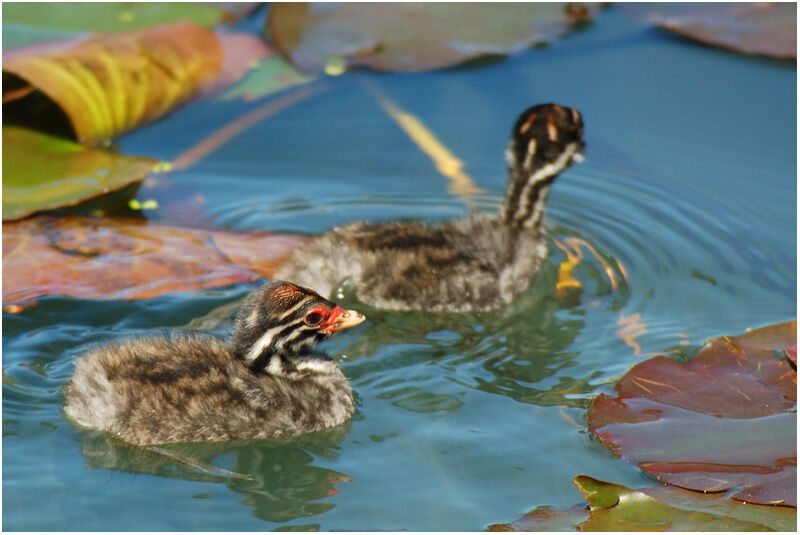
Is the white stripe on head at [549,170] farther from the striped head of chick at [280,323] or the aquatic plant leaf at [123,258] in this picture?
the striped head of chick at [280,323]

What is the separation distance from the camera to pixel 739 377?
562cm

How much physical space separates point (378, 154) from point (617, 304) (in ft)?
8.13

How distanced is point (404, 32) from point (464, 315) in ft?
10.8

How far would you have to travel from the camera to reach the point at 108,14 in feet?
32.0

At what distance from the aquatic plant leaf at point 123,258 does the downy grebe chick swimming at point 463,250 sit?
37 centimetres

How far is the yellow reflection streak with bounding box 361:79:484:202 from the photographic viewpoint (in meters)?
8.45

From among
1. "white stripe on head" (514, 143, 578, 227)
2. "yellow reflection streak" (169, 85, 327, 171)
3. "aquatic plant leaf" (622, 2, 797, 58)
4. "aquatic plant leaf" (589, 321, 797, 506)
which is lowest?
"aquatic plant leaf" (589, 321, 797, 506)

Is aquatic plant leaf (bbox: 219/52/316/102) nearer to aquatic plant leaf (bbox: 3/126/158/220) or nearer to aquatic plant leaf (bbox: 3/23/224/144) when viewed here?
aquatic plant leaf (bbox: 3/23/224/144)

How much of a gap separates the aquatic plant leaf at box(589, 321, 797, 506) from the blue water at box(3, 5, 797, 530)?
7.3 inches

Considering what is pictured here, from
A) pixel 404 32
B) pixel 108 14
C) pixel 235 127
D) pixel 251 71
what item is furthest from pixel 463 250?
pixel 108 14

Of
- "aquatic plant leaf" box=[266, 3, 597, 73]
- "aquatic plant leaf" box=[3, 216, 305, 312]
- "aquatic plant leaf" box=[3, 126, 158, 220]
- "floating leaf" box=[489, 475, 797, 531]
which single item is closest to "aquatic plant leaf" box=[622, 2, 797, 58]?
"aquatic plant leaf" box=[266, 3, 597, 73]

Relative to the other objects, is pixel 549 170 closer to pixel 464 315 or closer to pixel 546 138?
pixel 546 138

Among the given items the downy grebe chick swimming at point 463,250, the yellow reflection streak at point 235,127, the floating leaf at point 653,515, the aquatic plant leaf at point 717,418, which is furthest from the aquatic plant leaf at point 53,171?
the floating leaf at point 653,515

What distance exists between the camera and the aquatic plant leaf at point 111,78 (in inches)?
321
